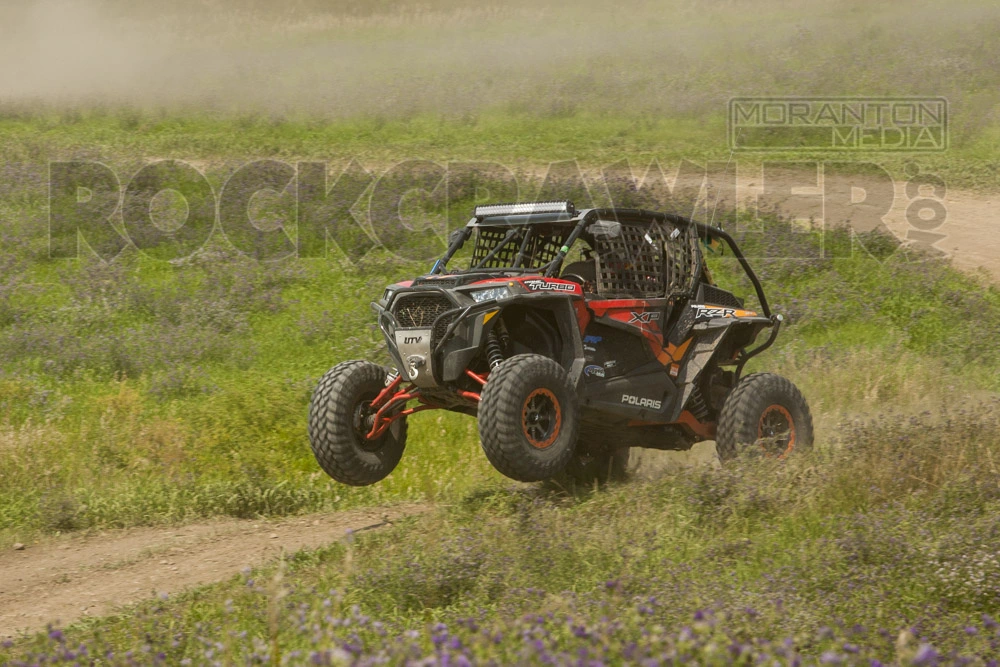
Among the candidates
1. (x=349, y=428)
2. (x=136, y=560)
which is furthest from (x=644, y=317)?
(x=136, y=560)

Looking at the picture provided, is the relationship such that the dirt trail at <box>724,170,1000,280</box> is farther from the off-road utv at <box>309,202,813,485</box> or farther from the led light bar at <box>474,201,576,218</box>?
the led light bar at <box>474,201,576,218</box>

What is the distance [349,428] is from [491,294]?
1.50 meters

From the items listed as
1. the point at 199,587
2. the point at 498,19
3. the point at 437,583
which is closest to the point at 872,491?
the point at 437,583

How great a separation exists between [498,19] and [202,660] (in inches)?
1674

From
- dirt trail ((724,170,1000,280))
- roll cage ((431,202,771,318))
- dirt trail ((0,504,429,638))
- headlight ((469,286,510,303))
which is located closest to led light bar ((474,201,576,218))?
roll cage ((431,202,771,318))

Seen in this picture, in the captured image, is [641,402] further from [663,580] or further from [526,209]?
[663,580]

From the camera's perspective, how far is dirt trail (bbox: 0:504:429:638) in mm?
6883

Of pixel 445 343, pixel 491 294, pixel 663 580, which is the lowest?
pixel 663 580

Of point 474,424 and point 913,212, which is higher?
point 913,212

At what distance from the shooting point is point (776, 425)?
9227 millimetres

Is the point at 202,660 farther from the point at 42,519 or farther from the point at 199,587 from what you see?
the point at 42,519

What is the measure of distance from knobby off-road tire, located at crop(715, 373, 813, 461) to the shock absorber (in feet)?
6.89

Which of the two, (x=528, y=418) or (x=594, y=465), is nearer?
(x=528, y=418)

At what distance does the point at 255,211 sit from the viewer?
1873 centimetres
